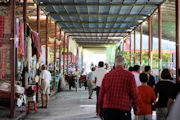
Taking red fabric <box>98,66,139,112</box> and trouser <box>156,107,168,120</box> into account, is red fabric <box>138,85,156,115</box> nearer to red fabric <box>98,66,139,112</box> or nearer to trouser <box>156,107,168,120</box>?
trouser <box>156,107,168,120</box>

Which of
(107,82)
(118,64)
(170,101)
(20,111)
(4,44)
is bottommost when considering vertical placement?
(20,111)

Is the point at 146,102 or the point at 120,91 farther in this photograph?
the point at 146,102

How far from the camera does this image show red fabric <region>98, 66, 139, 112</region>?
4.39 m

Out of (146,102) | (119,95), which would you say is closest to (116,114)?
(119,95)

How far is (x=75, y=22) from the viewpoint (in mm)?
21156

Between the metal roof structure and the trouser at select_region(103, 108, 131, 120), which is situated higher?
the metal roof structure

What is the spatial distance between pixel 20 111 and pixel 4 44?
8.54 ft

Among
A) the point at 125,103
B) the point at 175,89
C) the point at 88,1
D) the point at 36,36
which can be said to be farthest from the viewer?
the point at 88,1

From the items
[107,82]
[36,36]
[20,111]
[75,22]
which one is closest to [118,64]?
[107,82]

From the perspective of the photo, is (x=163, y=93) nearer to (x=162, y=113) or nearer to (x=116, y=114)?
(x=162, y=113)

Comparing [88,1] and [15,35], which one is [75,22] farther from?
[15,35]

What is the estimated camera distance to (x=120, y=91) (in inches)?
173

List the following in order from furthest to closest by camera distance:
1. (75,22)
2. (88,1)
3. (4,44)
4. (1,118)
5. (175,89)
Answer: (75,22), (88,1), (4,44), (1,118), (175,89)

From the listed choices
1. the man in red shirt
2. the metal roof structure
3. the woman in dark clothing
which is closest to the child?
the woman in dark clothing
